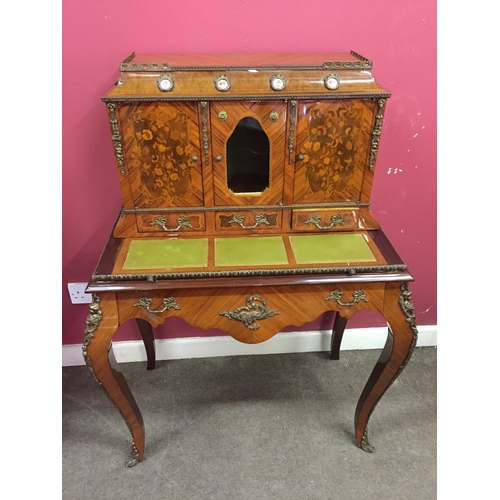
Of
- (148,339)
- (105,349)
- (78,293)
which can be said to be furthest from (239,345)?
(105,349)

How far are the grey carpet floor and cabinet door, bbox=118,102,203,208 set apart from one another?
3.19 feet

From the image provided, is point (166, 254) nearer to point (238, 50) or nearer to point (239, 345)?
point (238, 50)

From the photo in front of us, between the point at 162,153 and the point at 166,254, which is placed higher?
the point at 162,153

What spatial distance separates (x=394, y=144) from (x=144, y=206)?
3.39 feet

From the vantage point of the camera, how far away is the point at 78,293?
1.95 m

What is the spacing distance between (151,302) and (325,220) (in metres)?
0.65

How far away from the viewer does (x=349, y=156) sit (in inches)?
55.7

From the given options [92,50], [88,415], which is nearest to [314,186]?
[92,50]

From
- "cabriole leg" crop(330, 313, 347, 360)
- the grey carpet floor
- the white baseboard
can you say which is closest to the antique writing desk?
the grey carpet floor

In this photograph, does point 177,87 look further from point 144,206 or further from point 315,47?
point 315,47

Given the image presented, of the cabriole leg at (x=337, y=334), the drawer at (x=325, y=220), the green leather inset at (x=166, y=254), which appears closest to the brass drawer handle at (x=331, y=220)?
the drawer at (x=325, y=220)

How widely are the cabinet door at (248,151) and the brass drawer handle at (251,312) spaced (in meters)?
0.35

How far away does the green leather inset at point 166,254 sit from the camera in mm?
1322

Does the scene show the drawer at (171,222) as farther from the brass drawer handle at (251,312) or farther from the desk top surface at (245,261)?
the brass drawer handle at (251,312)
